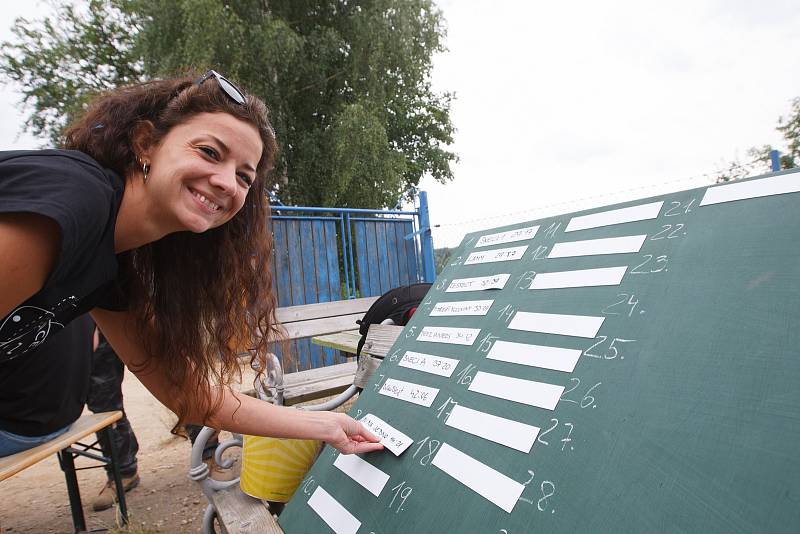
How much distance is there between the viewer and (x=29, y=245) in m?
0.69

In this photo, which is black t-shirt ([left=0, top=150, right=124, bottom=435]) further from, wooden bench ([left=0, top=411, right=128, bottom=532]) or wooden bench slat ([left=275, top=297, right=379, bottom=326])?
wooden bench slat ([left=275, top=297, right=379, bottom=326])

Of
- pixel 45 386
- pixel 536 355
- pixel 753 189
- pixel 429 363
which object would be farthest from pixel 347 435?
pixel 45 386

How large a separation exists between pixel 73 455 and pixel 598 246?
2976mm

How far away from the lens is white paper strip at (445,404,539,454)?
2.83 ft

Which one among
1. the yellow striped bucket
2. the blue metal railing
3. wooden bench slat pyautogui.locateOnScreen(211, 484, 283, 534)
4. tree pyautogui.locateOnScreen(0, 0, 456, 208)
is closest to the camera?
wooden bench slat pyautogui.locateOnScreen(211, 484, 283, 534)

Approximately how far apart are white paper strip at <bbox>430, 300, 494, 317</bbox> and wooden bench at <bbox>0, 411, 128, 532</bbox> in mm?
1763

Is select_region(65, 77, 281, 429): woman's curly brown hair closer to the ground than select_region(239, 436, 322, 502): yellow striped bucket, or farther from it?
farther from it

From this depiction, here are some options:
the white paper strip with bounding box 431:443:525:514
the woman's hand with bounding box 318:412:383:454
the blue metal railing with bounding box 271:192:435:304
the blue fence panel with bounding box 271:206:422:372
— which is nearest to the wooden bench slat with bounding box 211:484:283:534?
the woman's hand with bounding box 318:412:383:454

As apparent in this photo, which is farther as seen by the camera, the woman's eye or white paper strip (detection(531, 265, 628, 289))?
the woman's eye

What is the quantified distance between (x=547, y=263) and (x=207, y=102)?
1017 mm

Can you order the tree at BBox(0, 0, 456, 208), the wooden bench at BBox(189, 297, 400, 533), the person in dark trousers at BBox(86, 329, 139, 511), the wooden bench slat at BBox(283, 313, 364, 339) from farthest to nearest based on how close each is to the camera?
the tree at BBox(0, 0, 456, 208) → the wooden bench slat at BBox(283, 313, 364, 339) → the person in dark trousers at BBox(86, 329, 139, 511) → the wooden bench at BBox(189, 297, 400, 533)

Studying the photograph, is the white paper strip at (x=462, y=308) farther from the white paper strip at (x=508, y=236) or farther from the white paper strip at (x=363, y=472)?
the white paper strip at (x=363, y=472)

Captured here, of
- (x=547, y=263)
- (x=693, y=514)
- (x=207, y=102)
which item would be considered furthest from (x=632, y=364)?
(x=207, y=102)

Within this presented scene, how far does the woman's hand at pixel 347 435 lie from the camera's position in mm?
1152
